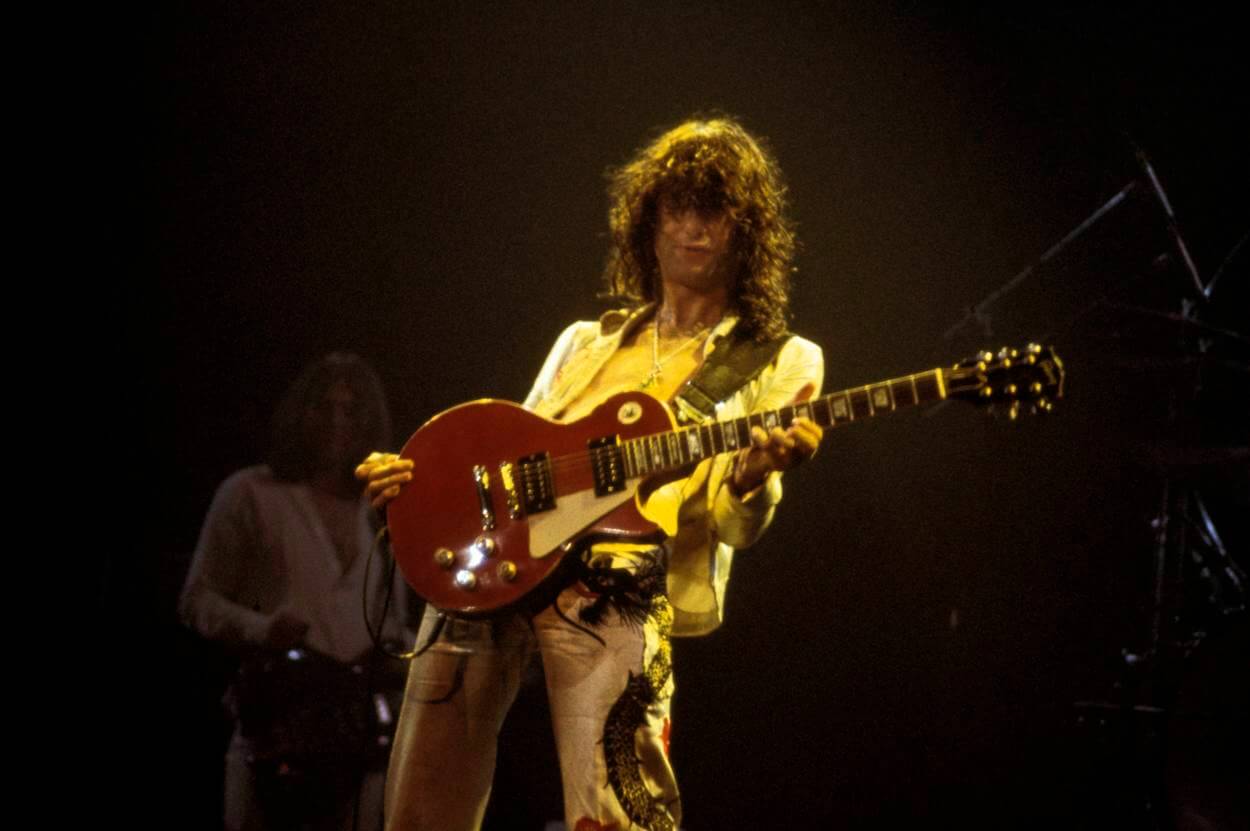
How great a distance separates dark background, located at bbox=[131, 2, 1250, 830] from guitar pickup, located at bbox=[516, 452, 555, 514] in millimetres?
2284

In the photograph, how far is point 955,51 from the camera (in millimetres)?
4883

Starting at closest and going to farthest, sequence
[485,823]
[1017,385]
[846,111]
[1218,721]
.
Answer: [1017,385]
[1218,721]
[485,823]
[846,111]

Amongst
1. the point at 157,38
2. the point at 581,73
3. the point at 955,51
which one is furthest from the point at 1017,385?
the point at 157,38

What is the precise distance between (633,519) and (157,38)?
13.1ft

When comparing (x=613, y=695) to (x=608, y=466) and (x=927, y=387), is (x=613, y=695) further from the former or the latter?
(x=927, y=387)

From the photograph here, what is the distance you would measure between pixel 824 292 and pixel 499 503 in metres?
2.73

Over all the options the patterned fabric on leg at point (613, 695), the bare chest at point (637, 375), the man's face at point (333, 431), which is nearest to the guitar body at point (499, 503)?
the patterned fabric on leg at point (613, 695)

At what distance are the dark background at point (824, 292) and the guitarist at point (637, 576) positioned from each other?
1793mm

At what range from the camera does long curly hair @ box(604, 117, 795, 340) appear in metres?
3.12

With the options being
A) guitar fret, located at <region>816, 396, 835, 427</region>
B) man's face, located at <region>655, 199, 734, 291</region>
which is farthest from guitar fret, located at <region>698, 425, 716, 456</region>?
man's face, located at <region>655, 199, 734, 291</region>

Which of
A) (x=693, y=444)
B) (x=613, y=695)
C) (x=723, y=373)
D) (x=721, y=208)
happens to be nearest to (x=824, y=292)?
(x=721, y=208)

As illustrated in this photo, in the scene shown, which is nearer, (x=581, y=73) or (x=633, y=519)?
(x=633, y=519)

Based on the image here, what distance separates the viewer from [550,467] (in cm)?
251

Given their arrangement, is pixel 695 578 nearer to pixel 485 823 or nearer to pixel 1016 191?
pixel 485 823
